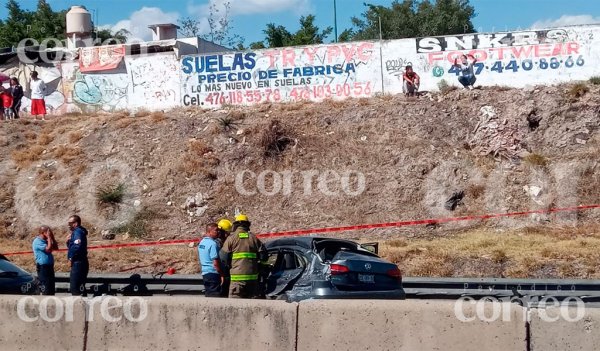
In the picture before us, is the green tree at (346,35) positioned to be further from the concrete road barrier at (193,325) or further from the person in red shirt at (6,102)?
the concrete road barrier at (193,325)

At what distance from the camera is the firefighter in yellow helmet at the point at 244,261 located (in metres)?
11.1

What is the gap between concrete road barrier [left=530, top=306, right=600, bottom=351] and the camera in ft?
24.5

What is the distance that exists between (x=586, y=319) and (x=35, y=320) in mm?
5296

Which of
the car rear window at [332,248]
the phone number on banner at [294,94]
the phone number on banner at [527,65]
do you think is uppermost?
the phone number on banner at [527,65]

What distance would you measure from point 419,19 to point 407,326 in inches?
2440

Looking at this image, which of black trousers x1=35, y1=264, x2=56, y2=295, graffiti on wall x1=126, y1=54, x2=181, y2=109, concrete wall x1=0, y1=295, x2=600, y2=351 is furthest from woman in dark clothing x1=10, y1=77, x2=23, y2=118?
concrete wall x1=0, y1=295, x2=600, y2=351

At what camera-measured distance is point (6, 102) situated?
1283 inches

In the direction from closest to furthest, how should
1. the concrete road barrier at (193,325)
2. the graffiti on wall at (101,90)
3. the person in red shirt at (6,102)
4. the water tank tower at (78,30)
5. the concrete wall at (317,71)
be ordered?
the concrete road barrier at (193,325), the concrete wall at (317,71), the graffiti on wall at (101,90), the person in red shirt at (6,102), the water tank tower at (78,30)

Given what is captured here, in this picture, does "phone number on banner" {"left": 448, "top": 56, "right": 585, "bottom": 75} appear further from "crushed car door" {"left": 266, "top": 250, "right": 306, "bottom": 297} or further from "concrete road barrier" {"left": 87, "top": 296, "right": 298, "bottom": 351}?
"concrete road barrier" {"left": 87, "top": 296, "right": 298, "bottom": 351}

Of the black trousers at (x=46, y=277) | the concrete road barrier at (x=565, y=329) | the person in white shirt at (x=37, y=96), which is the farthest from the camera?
the person in white shirt at (x=37, y=96)

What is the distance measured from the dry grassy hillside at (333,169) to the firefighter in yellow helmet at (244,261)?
8749mm

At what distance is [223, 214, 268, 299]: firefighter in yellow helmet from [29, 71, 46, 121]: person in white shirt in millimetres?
23472

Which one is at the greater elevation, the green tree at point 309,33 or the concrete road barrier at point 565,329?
the green tree at point 309,33

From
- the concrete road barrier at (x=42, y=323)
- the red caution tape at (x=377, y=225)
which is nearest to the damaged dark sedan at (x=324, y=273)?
the concrete road barrier at (x=42, y=323)
